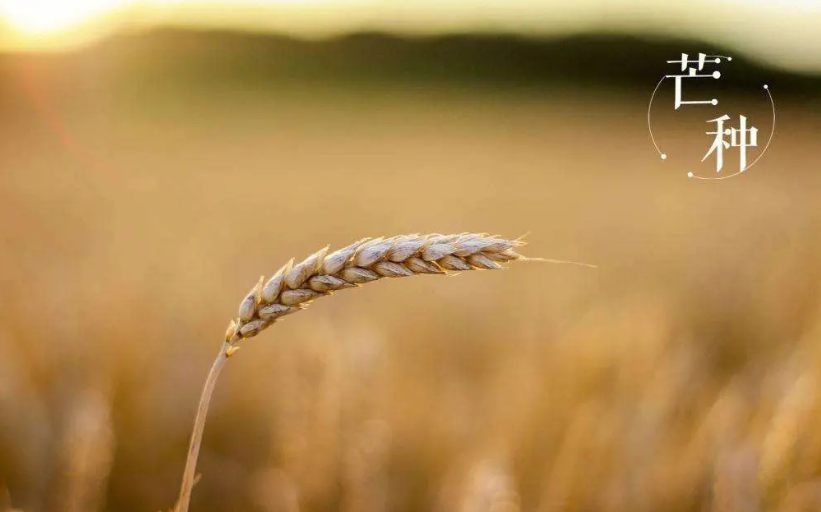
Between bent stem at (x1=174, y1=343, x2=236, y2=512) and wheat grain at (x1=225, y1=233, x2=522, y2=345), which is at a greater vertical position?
wheat grain at (x1=225, y1=233, x2=522, y2=345)

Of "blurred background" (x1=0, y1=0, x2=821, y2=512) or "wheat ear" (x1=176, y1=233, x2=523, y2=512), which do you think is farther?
"blurred background" (x1=0, y1=0, x2=821, y2=512)

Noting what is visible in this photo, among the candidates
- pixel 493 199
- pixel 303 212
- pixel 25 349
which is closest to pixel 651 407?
pixel 25 349

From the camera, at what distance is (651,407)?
2.21 meters

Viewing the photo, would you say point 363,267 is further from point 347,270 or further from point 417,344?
point 417,344

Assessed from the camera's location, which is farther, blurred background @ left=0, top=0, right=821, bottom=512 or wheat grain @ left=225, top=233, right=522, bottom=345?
blurred background @ left=0, top=0, right=821, bottom=512

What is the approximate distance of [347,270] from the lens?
868 mm

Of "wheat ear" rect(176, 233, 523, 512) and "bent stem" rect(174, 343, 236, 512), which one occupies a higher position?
"wheat ear" rect(176, 233, 523, 512)

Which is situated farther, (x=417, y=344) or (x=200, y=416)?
(x=417, y=344)

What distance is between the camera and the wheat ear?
2.73ft

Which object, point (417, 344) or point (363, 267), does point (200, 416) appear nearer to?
point (363, 267)

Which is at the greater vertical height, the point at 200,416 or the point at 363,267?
the point at 363,267

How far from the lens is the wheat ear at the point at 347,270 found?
2.73 ft

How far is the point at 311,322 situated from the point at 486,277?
64.7 inches

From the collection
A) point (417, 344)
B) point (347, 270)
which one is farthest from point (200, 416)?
point (417, 344)
